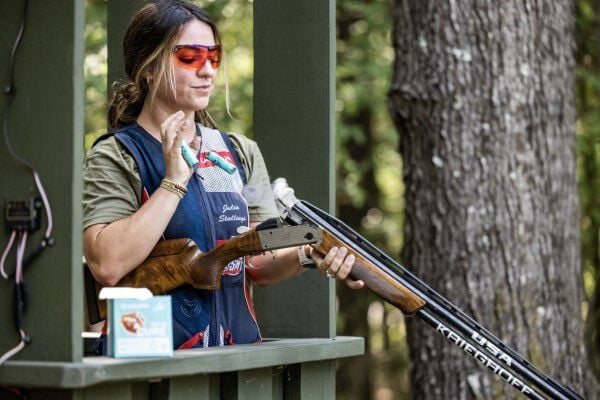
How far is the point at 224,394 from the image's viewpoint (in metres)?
3.34

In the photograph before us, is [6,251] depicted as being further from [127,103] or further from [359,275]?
[359,275]

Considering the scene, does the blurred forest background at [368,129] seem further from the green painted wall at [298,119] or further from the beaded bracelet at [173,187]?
the beaded bracelet at [173,187]

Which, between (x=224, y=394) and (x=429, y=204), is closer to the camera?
(x=224, y=394)

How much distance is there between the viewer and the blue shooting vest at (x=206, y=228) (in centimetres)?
338

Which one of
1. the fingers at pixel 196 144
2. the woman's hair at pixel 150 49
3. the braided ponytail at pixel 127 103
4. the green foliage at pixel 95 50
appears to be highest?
the green foliage at pixel 95 50

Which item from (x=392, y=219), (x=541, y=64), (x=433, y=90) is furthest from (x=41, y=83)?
(x=392, y=219)

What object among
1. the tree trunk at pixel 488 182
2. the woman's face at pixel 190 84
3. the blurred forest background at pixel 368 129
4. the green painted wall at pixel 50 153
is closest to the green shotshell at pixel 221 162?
the woman's face at pixel 190 84

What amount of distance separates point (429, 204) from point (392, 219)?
6.72 meters

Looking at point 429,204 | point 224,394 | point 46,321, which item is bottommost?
point 224,394

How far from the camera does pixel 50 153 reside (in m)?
2.79

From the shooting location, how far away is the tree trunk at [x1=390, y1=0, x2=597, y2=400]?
5121mm

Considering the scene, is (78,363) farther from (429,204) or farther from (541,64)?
(541,64)

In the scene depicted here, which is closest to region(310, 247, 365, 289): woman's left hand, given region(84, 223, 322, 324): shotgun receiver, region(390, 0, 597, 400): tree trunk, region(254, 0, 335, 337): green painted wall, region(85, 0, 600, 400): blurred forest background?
region(84, 223, 322, 324): shotgun receiver

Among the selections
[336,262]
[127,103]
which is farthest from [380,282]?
[127,103]
